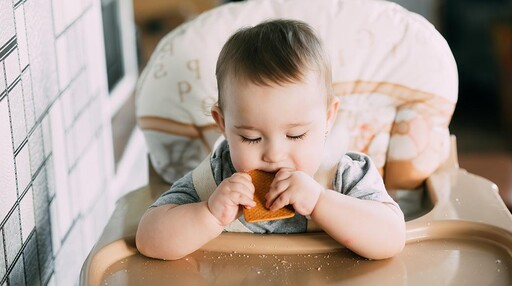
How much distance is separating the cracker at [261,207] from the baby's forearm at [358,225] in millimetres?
45

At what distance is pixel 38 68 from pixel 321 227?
1.83 ft

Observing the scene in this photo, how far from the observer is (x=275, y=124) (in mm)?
1039

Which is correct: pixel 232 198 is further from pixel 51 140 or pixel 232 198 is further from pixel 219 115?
pixel 51 140

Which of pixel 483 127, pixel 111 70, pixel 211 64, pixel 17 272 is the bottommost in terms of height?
pixel 483 127

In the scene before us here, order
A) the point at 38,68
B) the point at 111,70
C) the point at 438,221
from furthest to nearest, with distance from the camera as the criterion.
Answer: the point at 111,70
the point at 38,68
the point at 438,221

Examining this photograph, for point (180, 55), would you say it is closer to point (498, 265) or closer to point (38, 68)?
point (38, 68)

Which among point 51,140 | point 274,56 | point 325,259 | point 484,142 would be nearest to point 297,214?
point 325,259

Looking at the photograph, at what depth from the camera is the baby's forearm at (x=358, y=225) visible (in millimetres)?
1050

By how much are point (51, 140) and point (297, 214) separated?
0.51 meters

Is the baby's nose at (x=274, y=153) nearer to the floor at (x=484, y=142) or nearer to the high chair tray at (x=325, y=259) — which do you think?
the high chair tray at (x=325, y=259)

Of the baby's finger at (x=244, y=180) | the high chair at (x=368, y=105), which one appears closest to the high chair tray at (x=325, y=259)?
the high chair at (x=368, y=105)

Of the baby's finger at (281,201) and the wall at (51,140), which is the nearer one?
the baby's finger at (281,201)

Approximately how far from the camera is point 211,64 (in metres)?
1.38

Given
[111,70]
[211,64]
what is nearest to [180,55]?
[211,64]
